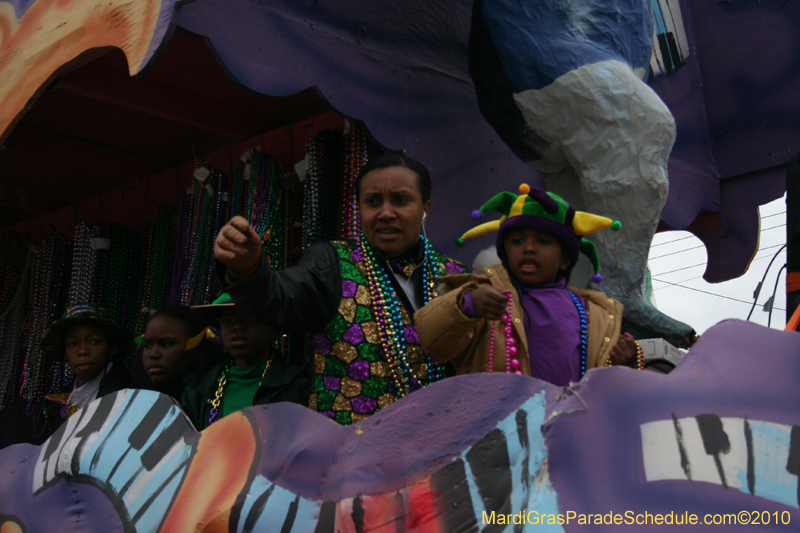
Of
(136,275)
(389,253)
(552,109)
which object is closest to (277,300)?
(389,253)

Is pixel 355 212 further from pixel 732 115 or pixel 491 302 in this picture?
pixel 732 115

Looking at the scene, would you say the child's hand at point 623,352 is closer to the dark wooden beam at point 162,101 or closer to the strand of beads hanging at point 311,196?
the strand of beads hanging at point 311,196

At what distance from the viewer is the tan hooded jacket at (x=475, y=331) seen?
1828 millimetres

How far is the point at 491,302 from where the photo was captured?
5.62 feet

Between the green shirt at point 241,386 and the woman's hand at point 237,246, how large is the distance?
98 centimetres

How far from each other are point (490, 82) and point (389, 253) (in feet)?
3.11

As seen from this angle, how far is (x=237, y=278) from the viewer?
1743mm

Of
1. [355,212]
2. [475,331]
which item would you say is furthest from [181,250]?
[475,331]

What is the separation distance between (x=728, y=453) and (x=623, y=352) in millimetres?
703

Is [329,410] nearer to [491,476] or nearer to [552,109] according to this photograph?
[491,476]

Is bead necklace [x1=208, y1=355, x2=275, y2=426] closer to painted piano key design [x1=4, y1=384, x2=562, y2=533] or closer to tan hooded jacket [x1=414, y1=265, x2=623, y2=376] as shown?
painted piano key design [x1=4, y1=384, x2=562, y2=533]

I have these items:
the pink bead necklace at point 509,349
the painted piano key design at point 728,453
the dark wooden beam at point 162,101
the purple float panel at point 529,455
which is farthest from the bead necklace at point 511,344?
the dark wooden beam at point 162,101

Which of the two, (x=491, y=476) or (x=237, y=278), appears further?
(x=237, y=278)

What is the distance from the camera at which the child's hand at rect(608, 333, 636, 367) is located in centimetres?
190
